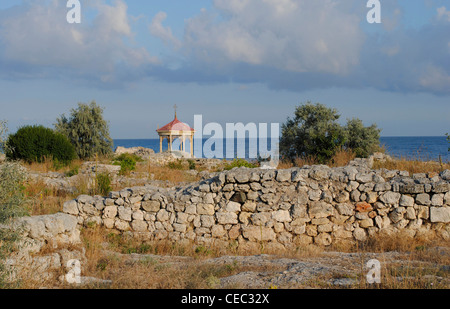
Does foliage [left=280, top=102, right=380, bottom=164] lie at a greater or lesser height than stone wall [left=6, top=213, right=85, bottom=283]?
greater

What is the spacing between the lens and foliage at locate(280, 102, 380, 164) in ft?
61.5

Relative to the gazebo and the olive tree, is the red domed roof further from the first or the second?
the olive tree

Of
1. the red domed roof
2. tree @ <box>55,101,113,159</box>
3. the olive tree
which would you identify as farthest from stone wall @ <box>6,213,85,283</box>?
the red domed roof

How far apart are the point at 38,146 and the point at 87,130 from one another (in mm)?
5891

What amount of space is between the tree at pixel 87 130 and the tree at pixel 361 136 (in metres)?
16.2

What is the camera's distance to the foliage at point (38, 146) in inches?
788

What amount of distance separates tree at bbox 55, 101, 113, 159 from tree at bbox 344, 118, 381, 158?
16.2m

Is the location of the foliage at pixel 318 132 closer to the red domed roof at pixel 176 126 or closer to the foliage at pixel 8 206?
the red domed roof at pixel 176 126

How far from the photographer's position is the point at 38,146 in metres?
20.6

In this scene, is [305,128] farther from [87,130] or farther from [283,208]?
[87,130]

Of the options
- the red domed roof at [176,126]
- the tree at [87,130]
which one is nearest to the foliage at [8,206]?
the tree at [87,130]

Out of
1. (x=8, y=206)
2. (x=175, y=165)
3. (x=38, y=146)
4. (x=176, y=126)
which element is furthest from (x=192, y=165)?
(x=8, y=206)

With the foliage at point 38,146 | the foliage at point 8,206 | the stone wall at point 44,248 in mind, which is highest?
the foliage at point 38,146
